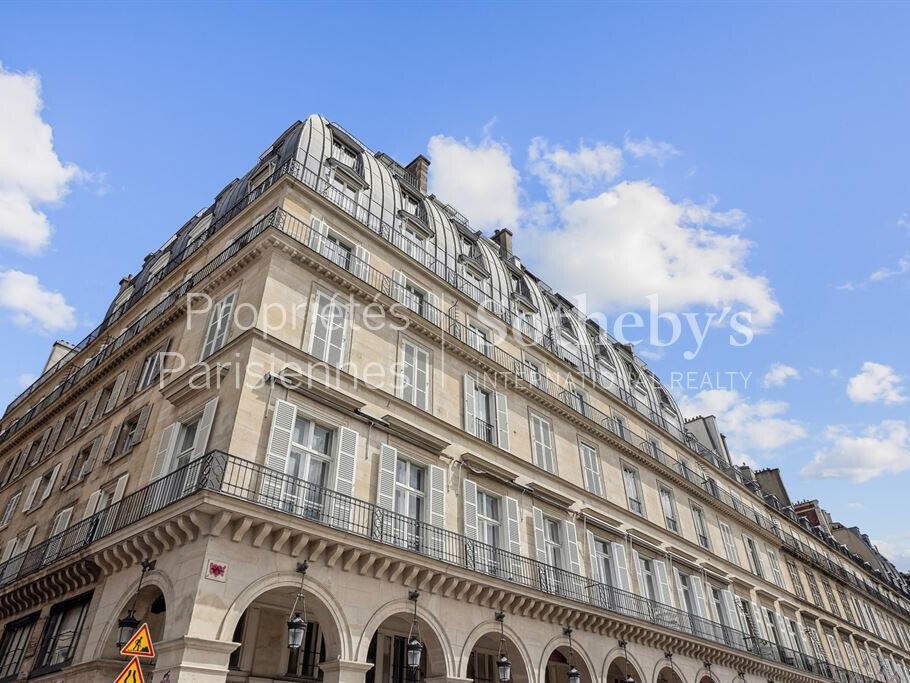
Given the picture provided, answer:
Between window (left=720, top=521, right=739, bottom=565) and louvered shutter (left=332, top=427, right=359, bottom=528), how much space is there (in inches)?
878

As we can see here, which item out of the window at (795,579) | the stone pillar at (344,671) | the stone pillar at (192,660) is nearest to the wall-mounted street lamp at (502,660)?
the stone pillar at (344,671)

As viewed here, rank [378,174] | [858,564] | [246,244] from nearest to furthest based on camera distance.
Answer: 1. [246,244]
2. [378,174]
3. [858,564]

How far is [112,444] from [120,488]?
8.79 feet

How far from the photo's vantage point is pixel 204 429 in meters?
13.5

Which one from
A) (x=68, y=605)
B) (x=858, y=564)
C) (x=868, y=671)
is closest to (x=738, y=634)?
(x=868, y=671)

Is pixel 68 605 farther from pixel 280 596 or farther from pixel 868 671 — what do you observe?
pixel 868 671

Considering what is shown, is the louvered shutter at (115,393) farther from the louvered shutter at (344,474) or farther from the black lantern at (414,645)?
the black lantern at (414,645)

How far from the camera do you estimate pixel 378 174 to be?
21547 mm

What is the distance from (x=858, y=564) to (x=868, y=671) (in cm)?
1190

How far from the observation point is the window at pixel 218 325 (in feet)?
50.8

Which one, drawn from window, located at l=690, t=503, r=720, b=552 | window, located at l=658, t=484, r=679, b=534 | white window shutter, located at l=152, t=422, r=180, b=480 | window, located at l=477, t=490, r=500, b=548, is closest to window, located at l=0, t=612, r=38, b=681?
white window shutter, located at l=152, t=422, r=180, b=480

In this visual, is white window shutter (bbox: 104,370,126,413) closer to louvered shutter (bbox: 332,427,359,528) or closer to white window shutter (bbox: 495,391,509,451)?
louvered shutter (bbox: 332,427,359,528)

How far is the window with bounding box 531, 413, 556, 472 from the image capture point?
67.4 ft

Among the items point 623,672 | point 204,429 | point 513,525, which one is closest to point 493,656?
point 513,525
